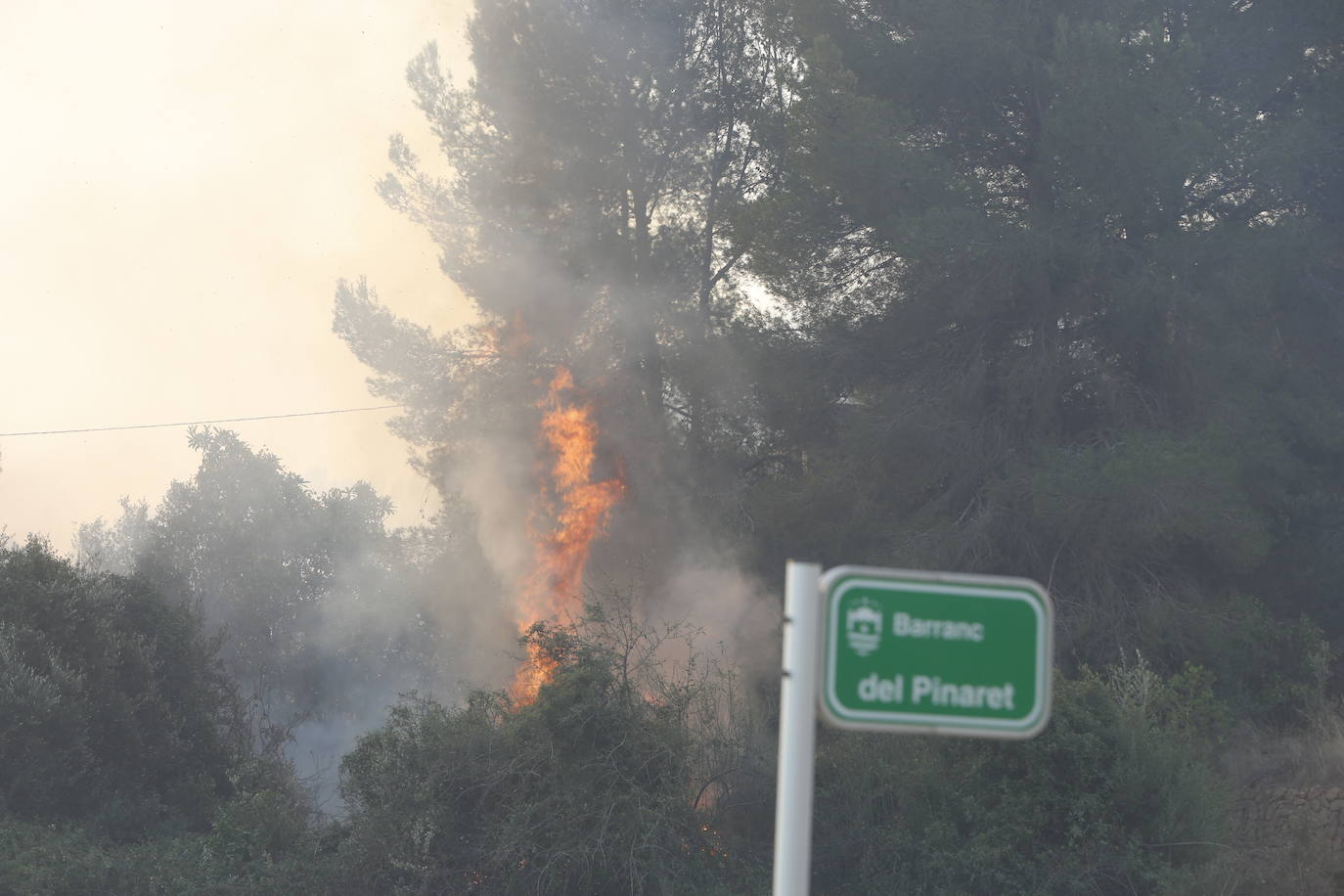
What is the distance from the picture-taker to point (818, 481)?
2089cm

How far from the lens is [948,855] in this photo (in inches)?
463

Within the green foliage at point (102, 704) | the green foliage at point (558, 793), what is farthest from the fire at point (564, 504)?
the green foliage at point (558, 793)

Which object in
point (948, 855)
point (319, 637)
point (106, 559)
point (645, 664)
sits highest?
point (106, 559)

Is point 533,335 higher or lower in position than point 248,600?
higher

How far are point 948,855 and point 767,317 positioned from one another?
43.7 feet

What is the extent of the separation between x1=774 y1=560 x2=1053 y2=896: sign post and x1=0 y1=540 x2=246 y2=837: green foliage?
15.7 meters

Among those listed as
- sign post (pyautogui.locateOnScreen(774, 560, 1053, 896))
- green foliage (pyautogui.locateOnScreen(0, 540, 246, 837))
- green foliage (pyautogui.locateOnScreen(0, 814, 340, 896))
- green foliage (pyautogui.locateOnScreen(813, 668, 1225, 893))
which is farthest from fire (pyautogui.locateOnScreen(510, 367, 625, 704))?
sign post (pyautogui.locateOnScreen(774, 560, 1053, 896))

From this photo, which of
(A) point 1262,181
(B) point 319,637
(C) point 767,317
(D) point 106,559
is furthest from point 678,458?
(D) point 106,559

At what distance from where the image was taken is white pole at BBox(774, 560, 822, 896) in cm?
221

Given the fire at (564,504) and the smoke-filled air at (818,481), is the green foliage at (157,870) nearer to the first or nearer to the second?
the smoke-filled air at (818,481)

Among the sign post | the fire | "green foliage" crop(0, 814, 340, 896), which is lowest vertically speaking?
"green foliage" crop(0, 814, 340, 896)

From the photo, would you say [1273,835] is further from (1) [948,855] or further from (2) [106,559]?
(2) [106,559]

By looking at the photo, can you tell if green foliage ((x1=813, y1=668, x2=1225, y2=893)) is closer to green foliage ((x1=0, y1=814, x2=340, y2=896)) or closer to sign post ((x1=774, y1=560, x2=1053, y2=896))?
green foliage ((x1=0, y1=814, x2=340, y2=896))

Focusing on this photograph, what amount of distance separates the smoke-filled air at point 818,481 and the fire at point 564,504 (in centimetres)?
9
